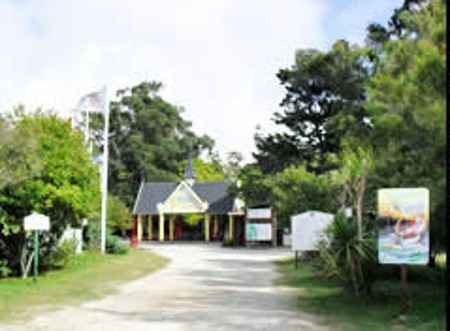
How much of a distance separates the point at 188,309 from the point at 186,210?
3956cm

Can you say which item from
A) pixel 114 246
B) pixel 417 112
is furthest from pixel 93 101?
pixel 417 112

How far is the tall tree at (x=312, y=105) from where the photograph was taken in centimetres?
3241

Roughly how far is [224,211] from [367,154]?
Answer: 37776 mm

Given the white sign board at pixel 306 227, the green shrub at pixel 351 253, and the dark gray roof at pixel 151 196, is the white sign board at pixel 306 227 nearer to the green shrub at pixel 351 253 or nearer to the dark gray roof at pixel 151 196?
the green shrub at pixel 351 253

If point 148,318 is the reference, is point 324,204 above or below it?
above

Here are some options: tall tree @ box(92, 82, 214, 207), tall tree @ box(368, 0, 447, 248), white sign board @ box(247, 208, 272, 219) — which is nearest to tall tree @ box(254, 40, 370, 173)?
white sign board @ box(247, 208, 272, 219)

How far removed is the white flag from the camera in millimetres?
29844

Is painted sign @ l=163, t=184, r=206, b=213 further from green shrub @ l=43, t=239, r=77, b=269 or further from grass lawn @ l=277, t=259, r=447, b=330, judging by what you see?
grass lawn @ l=277, t=259, r=447, b=330

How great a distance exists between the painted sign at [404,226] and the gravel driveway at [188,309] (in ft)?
6.44

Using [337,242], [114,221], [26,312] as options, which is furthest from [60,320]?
[114,221]

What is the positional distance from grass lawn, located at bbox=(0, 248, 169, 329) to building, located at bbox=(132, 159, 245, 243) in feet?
78.1

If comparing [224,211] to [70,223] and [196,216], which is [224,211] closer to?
[196,216]

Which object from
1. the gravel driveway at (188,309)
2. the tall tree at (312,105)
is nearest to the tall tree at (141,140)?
the tall tree at (312,105)

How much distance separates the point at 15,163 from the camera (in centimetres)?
1738
